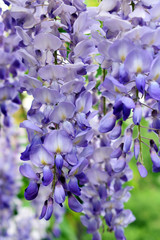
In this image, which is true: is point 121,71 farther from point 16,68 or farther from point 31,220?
point 31,220

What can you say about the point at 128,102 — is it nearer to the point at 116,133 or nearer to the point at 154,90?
the point at 154,90

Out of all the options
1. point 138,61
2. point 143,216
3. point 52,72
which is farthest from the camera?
point 143,216

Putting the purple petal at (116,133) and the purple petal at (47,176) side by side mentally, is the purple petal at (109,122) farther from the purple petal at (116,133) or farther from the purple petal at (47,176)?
the purple petal at (47,176)

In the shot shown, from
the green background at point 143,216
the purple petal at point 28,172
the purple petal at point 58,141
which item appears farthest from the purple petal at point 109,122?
the green background at point 143,216

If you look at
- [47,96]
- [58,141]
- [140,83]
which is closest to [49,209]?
[58,141]

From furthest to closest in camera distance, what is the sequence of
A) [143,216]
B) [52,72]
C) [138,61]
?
[143,216]
[52,72]
[138,61]

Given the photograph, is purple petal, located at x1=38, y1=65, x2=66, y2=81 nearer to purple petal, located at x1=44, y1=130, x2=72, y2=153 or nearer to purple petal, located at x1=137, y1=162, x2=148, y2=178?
purple petal, located at x1=44, y1=130, x2=72, y2=153

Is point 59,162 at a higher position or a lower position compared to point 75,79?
lower

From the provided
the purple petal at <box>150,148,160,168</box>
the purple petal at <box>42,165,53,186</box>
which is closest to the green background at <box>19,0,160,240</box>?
the purple petal at <box>150,148,160,168</box>

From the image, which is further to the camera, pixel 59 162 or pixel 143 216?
pixel 143 216

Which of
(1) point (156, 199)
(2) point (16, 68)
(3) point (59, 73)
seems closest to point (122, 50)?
(3) point (59, 73)

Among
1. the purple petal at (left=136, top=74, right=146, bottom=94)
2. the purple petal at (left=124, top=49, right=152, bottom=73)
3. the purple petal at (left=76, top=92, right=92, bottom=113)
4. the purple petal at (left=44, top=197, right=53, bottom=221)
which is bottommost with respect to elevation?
the purple petal at (left=44, top=197, right=53, bottom=221)
